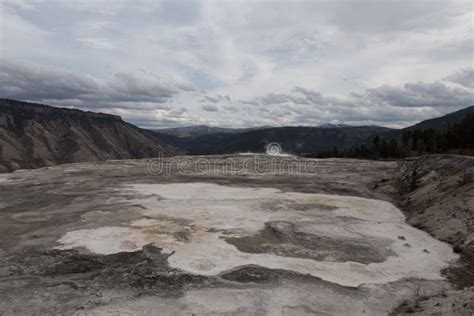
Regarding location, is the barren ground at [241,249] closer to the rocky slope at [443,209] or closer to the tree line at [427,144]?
the rocky slope at [443,209]

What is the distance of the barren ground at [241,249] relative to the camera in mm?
10789

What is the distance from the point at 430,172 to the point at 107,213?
67.1 feet

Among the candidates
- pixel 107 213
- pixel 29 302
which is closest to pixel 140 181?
pixel 107 213

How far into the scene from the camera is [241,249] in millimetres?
14984

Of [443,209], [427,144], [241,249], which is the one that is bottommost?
[241,249]

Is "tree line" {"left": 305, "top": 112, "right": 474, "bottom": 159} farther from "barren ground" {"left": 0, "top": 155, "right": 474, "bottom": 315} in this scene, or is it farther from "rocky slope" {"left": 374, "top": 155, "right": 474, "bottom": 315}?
"barren ground" {"left": 0, "top": 155, "right": 474, "bottom": 315}

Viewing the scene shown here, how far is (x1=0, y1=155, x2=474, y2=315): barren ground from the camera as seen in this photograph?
10.8m

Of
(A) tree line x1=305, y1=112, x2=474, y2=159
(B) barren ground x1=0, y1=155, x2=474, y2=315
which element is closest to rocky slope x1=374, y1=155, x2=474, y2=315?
(B) barren ground x1=0, y1=155, x2=474, y2=315

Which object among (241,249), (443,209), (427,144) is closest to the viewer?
(241,249)

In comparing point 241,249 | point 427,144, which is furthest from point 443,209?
point 427,144

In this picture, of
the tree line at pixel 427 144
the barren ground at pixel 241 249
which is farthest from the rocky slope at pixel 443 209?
the tree line at pixel 427 144

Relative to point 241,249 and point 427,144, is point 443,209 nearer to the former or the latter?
point 241,249

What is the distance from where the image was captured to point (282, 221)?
1927 centimetres

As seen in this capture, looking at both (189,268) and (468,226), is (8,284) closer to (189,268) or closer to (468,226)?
(189,268)
